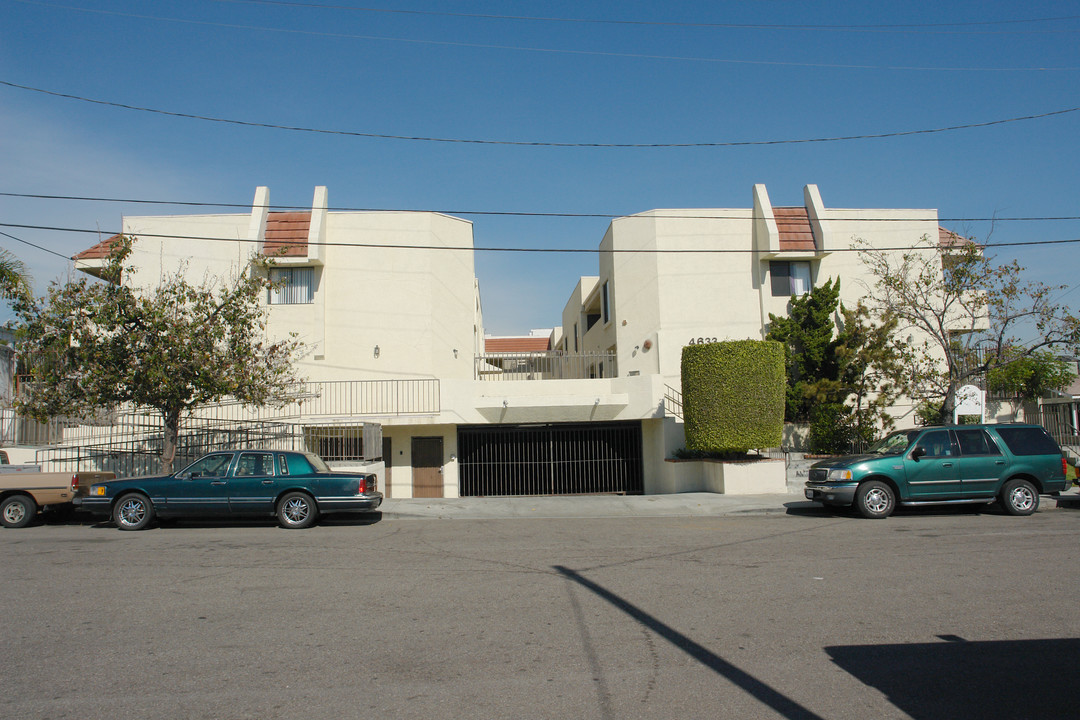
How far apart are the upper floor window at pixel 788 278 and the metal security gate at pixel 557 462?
20.2ft

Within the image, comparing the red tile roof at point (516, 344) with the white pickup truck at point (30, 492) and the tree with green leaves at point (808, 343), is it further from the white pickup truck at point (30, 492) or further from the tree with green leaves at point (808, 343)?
the white pickup truck at point (30, 492)

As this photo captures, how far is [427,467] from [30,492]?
34.3ft

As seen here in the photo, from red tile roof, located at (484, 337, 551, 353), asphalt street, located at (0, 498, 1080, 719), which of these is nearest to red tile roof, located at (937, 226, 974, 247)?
asphalt street, located at (0, 498, 1080, 719)

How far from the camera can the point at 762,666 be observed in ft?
18.0

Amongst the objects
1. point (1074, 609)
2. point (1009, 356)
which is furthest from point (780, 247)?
point (1074, 609)

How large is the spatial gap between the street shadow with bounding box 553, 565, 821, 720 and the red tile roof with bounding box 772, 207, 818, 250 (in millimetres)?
17813

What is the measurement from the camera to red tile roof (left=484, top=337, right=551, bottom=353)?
5253 cm

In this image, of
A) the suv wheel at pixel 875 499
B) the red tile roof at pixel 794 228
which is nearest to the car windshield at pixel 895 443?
the suv wheel at pixel 875 499

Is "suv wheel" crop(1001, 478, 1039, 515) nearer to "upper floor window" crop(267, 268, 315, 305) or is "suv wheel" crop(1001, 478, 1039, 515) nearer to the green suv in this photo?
the green suv

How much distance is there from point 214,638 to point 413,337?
17.0 m

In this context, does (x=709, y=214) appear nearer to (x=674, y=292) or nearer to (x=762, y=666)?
(x=674, y=292)

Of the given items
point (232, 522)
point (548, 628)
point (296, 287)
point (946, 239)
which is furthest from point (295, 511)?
point (946, 239)

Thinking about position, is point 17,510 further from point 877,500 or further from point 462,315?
point 877,500

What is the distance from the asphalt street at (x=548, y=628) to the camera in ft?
16.1
